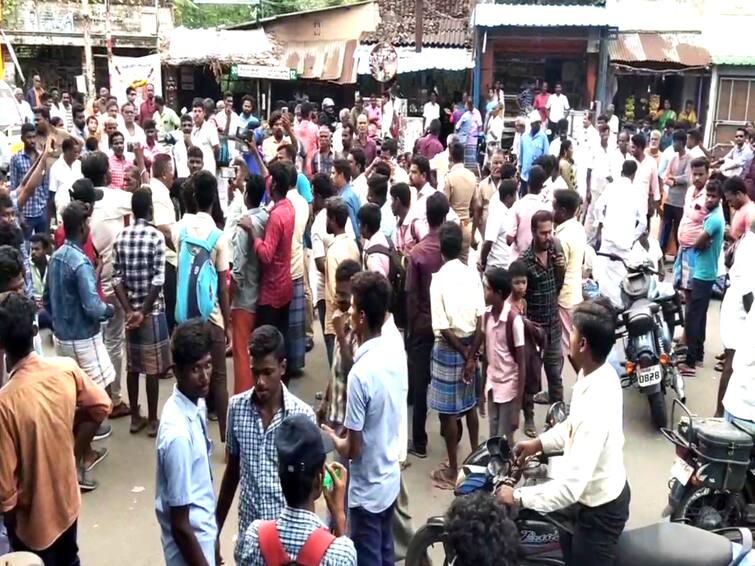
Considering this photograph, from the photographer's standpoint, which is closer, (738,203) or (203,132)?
(738,203)

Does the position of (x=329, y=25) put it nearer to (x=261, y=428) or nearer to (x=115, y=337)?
(x=115, y=337)

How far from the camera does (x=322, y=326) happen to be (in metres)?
6.69

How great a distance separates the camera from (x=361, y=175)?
7957mm

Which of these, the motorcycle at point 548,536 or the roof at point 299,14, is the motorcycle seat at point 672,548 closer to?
the motorcycle at point 548,536

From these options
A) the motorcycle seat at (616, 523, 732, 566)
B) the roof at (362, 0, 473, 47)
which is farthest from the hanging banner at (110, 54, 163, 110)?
the motorcycle seat at (616, 523, 732, 566)

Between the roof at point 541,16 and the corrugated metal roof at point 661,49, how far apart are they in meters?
1.03

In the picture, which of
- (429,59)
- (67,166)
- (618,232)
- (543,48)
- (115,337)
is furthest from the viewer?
(543,48)

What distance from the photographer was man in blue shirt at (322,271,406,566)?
3346 mm

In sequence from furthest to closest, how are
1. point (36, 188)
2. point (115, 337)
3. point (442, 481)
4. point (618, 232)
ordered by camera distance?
1. point (36, 188)
2. point (618, 232)
3. point (115, 337)
4. point (442, 481)

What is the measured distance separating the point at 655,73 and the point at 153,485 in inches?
723

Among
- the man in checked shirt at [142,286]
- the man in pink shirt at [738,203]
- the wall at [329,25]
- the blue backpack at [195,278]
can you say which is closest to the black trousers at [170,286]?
the man in checked shirt at [142,286]

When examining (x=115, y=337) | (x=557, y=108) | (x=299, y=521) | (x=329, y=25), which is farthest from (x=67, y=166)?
(x=329, y=25)

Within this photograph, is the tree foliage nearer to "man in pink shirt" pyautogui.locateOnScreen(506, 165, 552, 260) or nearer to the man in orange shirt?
"man in pink shirt" pyautogui.locateOnScreen(506, 165, 552, 260)

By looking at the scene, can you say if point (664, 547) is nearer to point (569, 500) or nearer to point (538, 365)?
point (569, 500)
